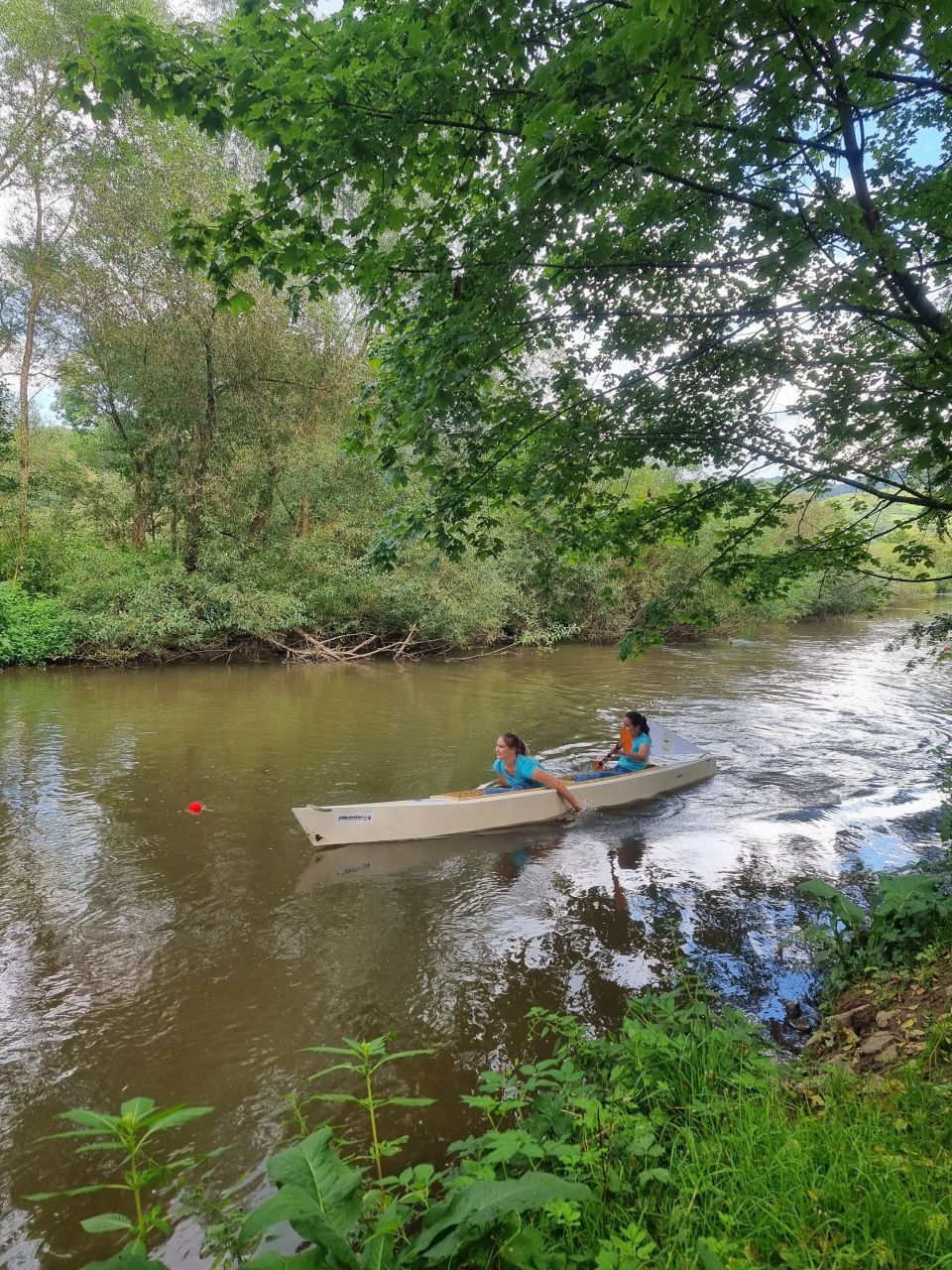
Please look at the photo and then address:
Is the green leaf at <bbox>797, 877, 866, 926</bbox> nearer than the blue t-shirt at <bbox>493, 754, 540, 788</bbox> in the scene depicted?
Yes

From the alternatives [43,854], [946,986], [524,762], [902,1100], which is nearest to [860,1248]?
[902,1100]

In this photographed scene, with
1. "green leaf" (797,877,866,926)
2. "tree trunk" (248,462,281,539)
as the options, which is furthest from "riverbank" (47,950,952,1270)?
"tree trunk" (248,462,281,539)

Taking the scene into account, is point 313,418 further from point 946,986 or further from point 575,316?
point 946,986

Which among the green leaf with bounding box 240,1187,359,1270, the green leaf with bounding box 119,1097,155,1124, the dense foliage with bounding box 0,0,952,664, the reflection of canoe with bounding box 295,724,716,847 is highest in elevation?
the dense foliage with bounding box 0,0,952,664

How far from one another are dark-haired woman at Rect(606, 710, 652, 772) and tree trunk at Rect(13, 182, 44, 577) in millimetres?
17389

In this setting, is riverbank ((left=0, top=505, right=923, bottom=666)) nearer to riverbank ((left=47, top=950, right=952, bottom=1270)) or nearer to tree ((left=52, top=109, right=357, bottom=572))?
tree ((left=52, top=109, right=357, bottom=572))

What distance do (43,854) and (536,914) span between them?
16.6 ft

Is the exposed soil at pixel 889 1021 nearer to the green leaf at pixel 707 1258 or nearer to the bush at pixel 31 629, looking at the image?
the green leaf at pixel 707 1258

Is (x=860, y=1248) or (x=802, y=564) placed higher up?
(x=802, y=564)

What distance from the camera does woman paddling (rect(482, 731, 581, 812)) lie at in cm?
785

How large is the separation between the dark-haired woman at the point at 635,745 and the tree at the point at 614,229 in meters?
3.66

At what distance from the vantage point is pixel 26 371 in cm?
1867

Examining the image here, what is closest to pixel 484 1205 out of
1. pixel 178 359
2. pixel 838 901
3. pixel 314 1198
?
pixel 314 1198

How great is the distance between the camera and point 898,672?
18.0m
